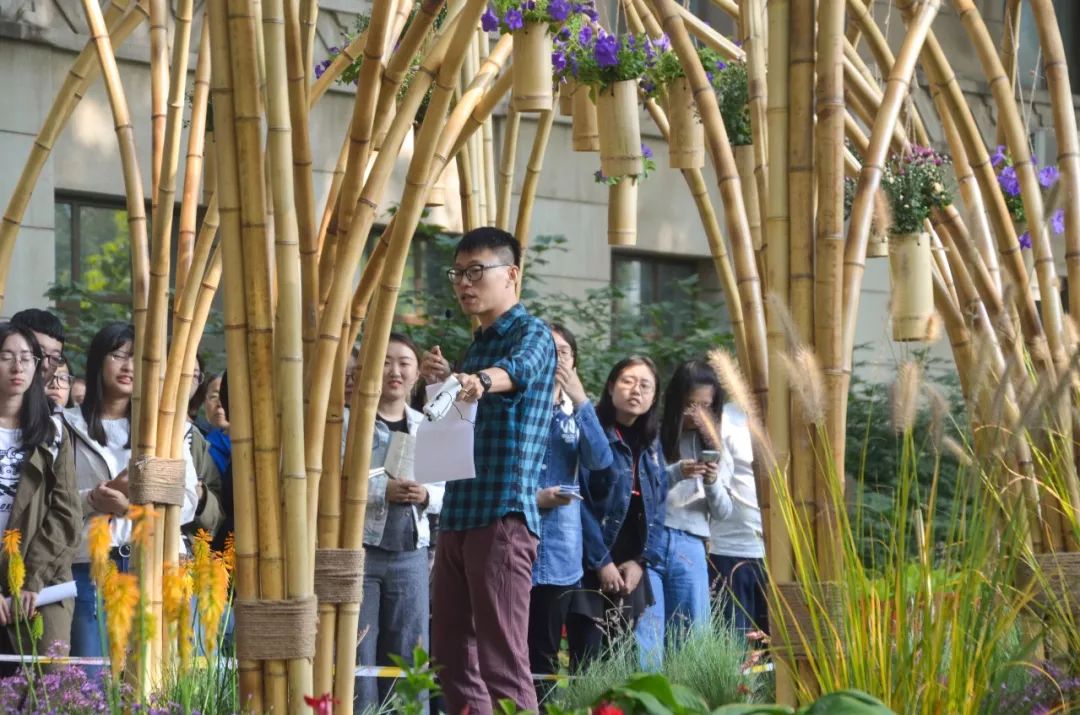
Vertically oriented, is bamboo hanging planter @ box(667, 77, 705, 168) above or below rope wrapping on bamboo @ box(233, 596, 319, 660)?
above

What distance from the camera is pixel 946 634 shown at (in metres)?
2.79

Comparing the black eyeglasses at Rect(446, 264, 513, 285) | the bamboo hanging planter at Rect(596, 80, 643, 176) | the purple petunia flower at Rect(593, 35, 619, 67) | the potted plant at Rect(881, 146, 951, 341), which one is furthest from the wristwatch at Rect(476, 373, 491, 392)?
the purple petunia flower at Rect(593, 35, 619, 67)

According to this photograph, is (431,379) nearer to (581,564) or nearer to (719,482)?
(581,564)

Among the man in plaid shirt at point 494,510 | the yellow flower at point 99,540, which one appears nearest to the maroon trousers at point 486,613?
the man in plaid shirt at point 494,510

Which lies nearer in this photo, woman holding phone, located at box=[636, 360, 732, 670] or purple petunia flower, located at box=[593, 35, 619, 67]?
purple petunia flower, located at box=[593, 35, 619, 67]

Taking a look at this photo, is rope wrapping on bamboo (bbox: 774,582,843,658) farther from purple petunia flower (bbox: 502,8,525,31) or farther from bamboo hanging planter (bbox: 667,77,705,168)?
bamboo hanging planter (bbox: 667,77,705,168)

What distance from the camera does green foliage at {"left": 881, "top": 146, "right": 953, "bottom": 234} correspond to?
4004 millimetres

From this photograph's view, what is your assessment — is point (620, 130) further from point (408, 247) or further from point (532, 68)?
point (408, 247)

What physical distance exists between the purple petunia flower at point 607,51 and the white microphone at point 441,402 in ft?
4.43

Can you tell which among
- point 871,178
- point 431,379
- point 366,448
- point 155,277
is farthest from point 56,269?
point 871,178

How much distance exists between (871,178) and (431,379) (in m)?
2.25

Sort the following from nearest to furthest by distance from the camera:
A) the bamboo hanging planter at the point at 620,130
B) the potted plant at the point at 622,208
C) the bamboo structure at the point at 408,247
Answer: the bamboo structure at the point at 408,247
the bamboo hanging planter at the point at 620,130
the potted plant at the point at 622,208

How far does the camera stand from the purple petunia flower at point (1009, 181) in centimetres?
469

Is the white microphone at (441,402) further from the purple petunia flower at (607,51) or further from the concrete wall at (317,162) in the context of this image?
the concrete wall at (317,162)
